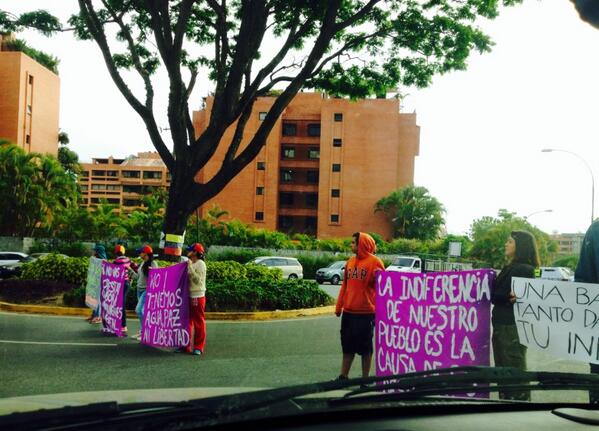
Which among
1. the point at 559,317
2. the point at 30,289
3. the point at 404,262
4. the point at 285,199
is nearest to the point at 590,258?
the point at 559,317

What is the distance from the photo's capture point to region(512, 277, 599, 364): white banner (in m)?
5.16

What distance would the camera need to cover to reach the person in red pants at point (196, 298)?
30.7ft

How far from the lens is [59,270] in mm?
17234

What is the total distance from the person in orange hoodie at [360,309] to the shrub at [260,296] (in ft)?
25.6

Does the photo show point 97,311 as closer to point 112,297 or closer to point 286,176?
point 112,297

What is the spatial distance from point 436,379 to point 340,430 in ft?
2.62

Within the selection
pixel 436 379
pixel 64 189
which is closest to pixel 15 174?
pixel 64 189

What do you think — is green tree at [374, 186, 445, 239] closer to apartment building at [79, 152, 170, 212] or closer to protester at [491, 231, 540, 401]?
apartment building at [79, 152, 170, 212]

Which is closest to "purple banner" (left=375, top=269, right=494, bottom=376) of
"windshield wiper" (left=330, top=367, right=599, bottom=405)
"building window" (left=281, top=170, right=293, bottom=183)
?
"windshield wiper" (left=330, top=367, right=599, bottom=405)

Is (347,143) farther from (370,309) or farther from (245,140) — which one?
(370,309)

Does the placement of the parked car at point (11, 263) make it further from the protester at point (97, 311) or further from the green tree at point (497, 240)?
the green tree at point (497, 240)

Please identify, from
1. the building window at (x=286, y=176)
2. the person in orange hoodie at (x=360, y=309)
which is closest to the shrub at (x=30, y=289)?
the person in orange hoodie at (x=360, y=309)

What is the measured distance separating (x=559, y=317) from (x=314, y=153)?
68.7 m

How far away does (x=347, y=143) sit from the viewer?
233 feet
